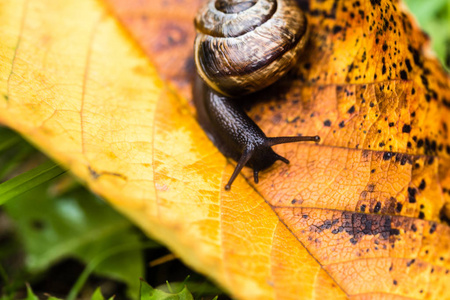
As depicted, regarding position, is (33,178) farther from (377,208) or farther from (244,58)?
(377,208)

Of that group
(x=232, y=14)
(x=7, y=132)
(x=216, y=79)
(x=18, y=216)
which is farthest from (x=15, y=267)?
(x=232, y=14)

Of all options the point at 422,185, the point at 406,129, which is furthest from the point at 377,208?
the point at 406,129

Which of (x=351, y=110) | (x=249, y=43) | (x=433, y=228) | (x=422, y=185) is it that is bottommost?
(x=433, y=228)

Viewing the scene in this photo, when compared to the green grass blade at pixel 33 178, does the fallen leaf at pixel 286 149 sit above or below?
above

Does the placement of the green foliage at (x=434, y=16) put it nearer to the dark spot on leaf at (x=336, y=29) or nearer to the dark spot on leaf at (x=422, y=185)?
the dark spot on leaf at (x=336, y=29)

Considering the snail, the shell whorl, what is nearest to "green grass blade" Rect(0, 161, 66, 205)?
the snail

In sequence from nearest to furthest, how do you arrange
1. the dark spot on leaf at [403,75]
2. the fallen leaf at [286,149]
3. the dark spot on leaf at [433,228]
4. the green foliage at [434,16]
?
1. the fallen leaf at [286,149]
2. the dark spot on leaf at [433,228]
3. the dark spot on leaf at [403,75]
4. the green foliage at [434,16]

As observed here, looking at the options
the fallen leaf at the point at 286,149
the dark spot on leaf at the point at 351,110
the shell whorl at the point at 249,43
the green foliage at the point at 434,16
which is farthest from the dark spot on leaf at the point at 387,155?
the green foliage at the point at 434,16
